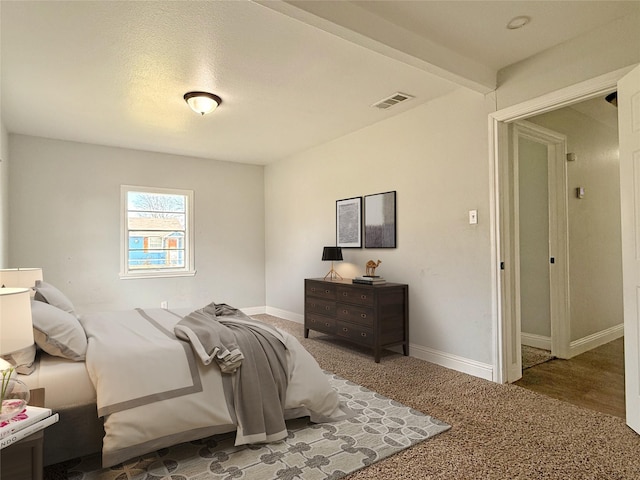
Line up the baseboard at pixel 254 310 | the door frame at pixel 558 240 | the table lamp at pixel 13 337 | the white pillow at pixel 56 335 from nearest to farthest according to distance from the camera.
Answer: the table lamp at pixel 13 337, the white pillow at pixel 56 335, the door frame at pixel 558 240, the baseboard at pixel 254 310

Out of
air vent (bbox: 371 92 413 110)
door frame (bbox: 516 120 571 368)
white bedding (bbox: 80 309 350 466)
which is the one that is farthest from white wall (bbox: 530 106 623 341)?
white bedding (bbox: 80 309 350 466)

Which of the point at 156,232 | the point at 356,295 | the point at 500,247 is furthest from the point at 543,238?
the point at 156,232

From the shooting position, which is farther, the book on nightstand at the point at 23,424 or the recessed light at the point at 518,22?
the recessed light at the point at 518,22

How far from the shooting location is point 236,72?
10.5 feet

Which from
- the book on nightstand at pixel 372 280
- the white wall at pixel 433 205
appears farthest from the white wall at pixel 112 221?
the book on nightstand at pixel 372 280

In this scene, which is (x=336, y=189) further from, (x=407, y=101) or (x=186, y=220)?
(x=186, y=220)

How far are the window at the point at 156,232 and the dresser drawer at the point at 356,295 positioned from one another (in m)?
2.85

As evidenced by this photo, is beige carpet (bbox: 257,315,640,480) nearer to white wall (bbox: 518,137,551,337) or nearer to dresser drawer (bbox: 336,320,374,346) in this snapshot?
dresser drawer (bbox: 336,320,374,346)

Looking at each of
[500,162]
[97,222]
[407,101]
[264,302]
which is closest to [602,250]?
[500,162]

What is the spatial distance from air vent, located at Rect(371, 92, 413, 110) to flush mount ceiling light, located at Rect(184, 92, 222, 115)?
158 centimetres

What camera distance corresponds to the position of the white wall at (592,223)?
418 cm

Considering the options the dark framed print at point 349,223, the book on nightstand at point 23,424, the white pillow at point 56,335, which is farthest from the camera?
the dark framed print at point 349,223

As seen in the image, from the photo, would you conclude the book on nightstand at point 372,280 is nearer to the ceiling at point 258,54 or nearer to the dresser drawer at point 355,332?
the dresser drawer at point 355,332

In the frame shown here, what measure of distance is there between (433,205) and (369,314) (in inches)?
49.9
